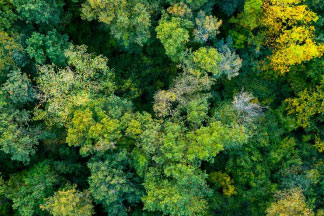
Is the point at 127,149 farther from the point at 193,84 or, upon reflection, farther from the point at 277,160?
the point at 277,160

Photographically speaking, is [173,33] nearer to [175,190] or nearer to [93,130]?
[93,130]

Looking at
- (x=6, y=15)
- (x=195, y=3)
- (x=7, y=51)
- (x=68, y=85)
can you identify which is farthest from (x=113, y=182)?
(x=6, y=15)

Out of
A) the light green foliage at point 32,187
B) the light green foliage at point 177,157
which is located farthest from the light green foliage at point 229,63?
the light green foliage at point 32,187

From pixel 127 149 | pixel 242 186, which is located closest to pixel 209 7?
pixel 127 149

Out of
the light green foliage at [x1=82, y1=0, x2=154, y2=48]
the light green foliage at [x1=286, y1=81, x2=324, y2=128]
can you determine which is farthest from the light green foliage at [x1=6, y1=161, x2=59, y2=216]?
the light green foliage at [x1=286, y1=81, x2=324, y2=128]

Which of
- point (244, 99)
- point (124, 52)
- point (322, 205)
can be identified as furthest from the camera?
point (124, 52)
